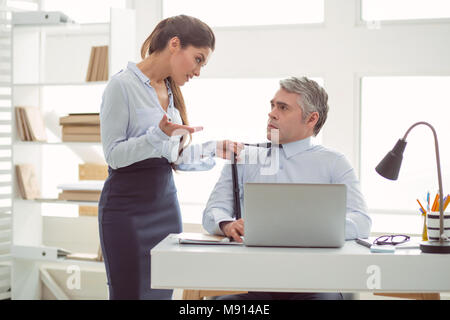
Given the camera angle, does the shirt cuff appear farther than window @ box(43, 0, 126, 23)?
No

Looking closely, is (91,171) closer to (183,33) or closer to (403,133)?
(183,33)

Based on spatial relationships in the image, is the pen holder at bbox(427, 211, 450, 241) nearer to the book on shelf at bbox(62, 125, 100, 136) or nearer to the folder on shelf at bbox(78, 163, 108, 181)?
the book on shelf at bbox(62, 125, 100, 136)

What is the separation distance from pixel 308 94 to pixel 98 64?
5.33 feet

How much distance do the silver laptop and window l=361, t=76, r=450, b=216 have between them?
6.85 ft

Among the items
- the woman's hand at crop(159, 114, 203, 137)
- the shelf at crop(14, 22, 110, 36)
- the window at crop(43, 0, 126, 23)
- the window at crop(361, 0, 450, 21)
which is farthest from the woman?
the window at crop(43, 0, 126, 23)

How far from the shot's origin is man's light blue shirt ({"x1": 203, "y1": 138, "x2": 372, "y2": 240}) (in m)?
2.06

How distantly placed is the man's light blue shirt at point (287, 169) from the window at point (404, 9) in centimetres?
158

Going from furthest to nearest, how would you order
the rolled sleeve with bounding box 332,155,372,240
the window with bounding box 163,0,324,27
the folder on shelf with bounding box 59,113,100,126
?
the window with bounding box 163,0,324,27, the folder on shelf with bounding box 59,113,100,126, the rolled sleeve with bounding box 332,155,372,240

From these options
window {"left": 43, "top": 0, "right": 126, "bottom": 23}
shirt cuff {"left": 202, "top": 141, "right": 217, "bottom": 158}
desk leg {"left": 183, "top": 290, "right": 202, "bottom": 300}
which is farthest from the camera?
window {"left": 43, "top": 0, "right": 126, "bottom": 23}

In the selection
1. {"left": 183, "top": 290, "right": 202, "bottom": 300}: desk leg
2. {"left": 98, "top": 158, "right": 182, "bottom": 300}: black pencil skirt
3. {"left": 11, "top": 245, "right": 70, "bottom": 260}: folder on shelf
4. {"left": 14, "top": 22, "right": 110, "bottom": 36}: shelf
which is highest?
{"left": 14, "top": 22, "right": 110, "bottom": 36}: shelf

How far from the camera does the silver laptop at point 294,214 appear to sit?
1438mm

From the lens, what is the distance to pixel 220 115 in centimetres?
369

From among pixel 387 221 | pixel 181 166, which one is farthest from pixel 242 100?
pixel 181 166
